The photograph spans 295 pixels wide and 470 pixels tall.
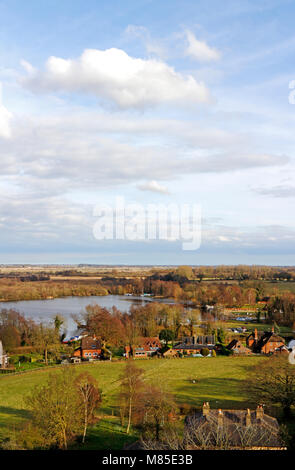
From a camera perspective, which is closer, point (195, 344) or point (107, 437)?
point (107, 437)

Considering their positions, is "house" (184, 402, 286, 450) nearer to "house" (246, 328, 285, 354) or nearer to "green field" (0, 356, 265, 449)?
"green field" (0, 356, 265, 449)

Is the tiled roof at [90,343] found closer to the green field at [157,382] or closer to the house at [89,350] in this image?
the house at [89,350]

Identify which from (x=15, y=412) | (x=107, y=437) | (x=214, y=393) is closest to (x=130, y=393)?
(x=107, y=437)

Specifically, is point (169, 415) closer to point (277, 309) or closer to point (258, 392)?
point (258, 392)

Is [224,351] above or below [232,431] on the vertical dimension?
below

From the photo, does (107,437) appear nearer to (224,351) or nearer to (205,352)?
(205,352)

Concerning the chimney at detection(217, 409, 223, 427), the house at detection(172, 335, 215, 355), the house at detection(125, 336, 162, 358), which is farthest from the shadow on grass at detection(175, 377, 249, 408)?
the house at detection(125, 336, 162, 358)
